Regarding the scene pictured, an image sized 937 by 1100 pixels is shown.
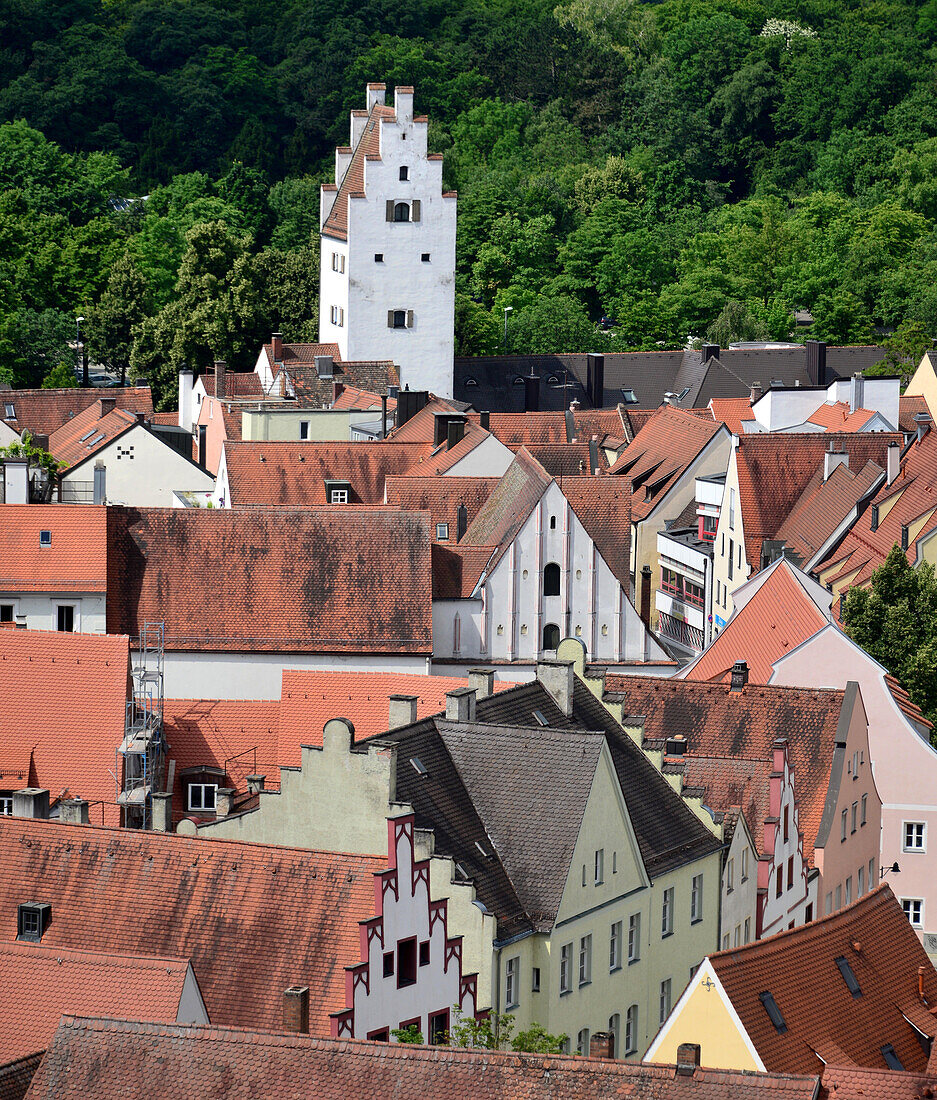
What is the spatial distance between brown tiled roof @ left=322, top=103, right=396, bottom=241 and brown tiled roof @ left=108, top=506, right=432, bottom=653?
2040 inches

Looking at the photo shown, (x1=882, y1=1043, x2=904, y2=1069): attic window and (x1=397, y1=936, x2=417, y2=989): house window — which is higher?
(x1=397, y1=936, x2=417, y2=989): house window

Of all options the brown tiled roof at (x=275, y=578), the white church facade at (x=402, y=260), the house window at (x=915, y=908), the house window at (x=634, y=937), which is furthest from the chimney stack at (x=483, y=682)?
the white church facade at (x=402, y=260)

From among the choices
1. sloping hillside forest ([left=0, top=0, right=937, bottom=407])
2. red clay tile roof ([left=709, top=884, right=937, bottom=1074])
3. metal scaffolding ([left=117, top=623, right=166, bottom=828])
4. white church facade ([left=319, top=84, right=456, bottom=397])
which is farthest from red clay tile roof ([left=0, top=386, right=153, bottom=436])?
red clay tile roof ([left=709, top=884, right=937, bottom=1074])

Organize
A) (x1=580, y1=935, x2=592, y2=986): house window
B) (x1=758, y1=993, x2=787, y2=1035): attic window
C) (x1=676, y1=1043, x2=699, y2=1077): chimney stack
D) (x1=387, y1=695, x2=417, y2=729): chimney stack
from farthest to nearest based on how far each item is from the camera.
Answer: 1. (x1=387, y1=695, x2=417, y2=729): chimney stack
2. (x1=580, y1=935, x2=592, y2=986): house window
3. (x1=758, y1=993, x2=787, y2=1035): attic window
4. (x1=676, y1=1043, x2=699, y2=1077): chimney stack

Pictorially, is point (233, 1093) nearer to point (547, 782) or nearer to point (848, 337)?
point (547, 782)

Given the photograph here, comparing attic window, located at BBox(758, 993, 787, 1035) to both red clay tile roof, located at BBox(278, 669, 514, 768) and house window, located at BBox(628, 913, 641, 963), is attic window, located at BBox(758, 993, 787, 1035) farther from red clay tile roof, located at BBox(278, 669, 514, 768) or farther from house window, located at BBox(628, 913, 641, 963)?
red clay tile roof, located at BBox(278, 669, 514, 768)

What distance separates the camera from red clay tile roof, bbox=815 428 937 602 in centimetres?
7744

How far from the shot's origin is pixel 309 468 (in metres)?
88.2

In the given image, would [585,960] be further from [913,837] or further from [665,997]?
[913,837]

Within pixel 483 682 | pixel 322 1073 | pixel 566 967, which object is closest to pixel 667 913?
pixel 566 967

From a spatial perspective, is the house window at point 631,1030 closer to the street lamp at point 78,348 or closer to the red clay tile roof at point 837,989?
the red clay tile roof at point 837,989

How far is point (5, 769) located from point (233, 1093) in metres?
26.7

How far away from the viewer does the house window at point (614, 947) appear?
160 ft

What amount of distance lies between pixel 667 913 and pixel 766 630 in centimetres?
1663
